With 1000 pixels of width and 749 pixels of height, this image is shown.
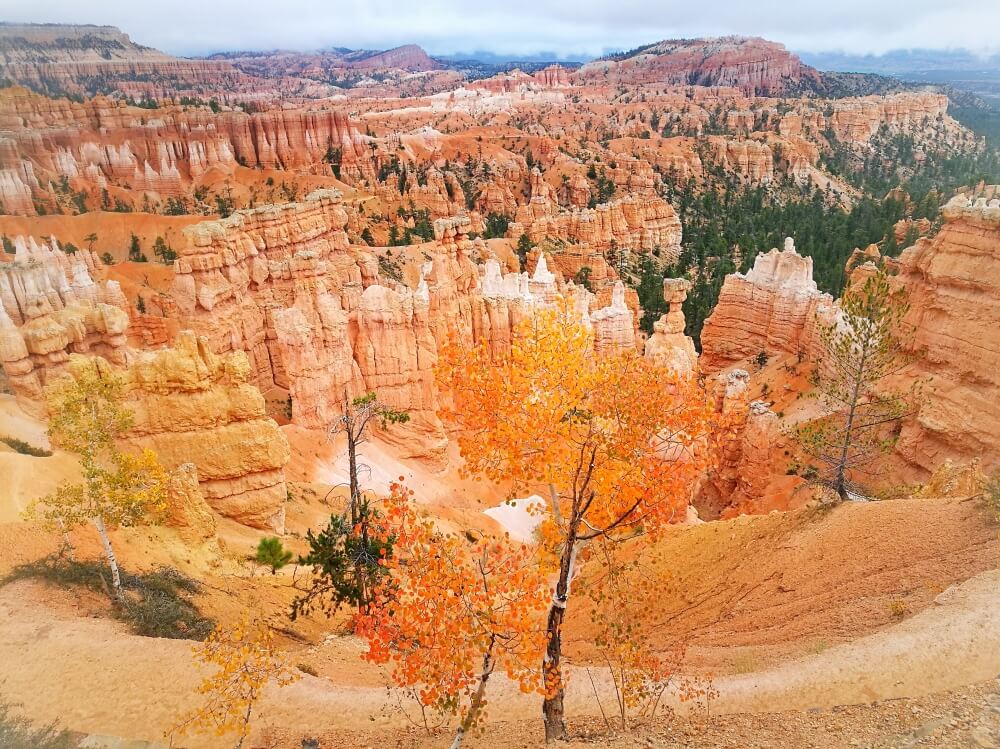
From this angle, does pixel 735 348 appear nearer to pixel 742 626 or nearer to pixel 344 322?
pixel 344 322

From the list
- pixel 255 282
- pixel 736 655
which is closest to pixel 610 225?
pixel 255 282

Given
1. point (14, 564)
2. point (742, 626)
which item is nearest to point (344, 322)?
point (14, 564)

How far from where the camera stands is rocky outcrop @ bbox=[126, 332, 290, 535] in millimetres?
16516

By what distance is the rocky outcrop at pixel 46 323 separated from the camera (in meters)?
22.0

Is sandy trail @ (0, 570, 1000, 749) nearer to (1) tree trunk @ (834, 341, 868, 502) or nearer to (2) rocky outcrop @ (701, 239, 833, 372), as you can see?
(1) tree trunk @ (834, 341, 868, 502)

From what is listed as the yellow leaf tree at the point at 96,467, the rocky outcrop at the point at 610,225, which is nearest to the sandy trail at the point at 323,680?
the yellow leaf tree at the point at 96,467

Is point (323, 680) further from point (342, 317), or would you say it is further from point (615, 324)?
point (615, 324)

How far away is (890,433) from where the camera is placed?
22594 millimetres

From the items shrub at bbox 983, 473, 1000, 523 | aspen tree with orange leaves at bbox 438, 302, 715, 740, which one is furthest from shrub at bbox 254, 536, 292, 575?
shrub at bbox 983, 473, 1000, 523

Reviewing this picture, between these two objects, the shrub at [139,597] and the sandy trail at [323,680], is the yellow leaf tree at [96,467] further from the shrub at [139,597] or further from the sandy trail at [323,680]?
the sandy trail at [323,680]

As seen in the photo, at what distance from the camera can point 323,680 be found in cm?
1157

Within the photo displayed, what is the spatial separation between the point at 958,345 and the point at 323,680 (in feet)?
70.7

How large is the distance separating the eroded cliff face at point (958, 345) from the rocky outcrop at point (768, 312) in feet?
27.7

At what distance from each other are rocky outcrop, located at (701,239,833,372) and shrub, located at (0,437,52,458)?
30.8 metres
